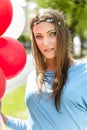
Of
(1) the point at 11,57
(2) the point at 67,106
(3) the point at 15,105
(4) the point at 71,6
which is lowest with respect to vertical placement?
(4) the point at 71,6

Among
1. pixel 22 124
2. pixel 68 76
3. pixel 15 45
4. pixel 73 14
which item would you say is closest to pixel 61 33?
pixel 68 76

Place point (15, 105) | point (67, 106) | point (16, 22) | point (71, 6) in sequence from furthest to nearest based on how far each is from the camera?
point (71, 6)
point (15, 105)
point (16, 22)
point (67, 106)

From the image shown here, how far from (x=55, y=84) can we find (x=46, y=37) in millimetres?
307

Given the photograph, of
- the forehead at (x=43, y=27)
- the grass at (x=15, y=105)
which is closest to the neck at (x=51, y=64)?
the forehead at (x=43, y=27)

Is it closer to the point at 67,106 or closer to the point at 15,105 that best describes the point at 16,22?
the point at 67,106

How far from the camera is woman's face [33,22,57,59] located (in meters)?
2.50

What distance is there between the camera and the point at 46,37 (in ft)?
8.25

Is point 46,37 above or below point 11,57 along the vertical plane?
above

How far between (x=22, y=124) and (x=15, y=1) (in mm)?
997

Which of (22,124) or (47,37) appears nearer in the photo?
(47,37)

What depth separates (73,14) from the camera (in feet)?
58.2

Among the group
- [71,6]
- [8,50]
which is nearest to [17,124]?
[8,50]

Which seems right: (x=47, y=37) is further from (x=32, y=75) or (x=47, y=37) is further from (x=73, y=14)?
(x=73, y=14)

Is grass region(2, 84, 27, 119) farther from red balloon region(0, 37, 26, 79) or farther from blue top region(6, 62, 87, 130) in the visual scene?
blue top region(6, 62, 87, 130)
